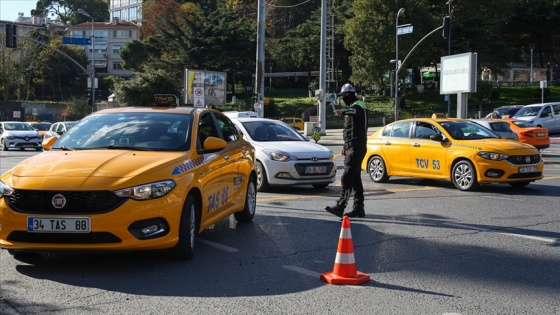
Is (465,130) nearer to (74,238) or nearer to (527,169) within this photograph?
(527,169)

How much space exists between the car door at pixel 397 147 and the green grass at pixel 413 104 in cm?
4620

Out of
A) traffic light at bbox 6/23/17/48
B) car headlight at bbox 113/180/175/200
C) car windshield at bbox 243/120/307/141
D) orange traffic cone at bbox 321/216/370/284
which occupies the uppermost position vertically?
traffic light at bbox 6/23/17/48

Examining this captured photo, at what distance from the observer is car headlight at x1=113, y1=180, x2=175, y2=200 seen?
6.41m

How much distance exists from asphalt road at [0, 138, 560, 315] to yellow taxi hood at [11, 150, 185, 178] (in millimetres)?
941

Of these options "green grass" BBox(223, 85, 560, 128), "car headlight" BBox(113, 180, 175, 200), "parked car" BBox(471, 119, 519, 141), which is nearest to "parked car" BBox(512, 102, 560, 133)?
"parked car" BBox(471, 119, 519, 141)

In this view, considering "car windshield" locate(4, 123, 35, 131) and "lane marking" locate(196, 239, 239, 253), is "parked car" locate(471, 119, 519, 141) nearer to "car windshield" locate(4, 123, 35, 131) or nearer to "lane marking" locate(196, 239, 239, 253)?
"lane marking" locate(196, 239, 239, 253)

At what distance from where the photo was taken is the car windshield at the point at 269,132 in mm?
13977

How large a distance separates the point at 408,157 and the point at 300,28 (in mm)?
61080

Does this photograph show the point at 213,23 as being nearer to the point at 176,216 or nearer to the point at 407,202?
the point at 407,202

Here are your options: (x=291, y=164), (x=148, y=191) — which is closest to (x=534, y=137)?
(x=291, y=164)

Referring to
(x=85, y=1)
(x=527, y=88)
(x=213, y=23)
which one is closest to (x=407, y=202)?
(x=213, y=23)

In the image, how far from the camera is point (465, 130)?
47.1ft

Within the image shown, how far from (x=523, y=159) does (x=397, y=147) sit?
2687mm

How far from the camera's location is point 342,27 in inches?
2751
